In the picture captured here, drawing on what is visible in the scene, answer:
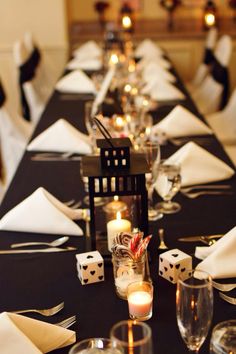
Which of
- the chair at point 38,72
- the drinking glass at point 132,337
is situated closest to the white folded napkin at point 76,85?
the chair at point 38,72

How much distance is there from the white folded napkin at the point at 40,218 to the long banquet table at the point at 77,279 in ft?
0.07

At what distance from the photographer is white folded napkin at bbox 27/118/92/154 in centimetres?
250

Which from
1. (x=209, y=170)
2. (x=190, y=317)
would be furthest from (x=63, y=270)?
(x=209, y=170)

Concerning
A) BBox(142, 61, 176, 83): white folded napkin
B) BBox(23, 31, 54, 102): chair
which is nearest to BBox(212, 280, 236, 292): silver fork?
BBox(142, 61, 176, 83): white folded napkin

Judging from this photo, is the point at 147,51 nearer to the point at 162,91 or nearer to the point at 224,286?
the point at 162,91

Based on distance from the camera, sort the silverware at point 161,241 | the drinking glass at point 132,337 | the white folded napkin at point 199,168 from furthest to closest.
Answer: the white folded napkin at point 199,168
the silverware at point 161,241
the drinking glass at point 132,337

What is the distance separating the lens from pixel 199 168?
83.6 inches

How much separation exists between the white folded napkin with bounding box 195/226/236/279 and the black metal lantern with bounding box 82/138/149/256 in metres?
0.19

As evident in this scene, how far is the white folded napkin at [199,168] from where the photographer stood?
2086 millimetres

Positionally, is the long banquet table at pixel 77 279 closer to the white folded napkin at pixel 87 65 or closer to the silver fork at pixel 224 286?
the silver fork at pixel 224 286

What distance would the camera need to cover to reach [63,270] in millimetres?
1522

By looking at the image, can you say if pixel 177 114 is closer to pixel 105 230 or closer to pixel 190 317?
pixel 105 230

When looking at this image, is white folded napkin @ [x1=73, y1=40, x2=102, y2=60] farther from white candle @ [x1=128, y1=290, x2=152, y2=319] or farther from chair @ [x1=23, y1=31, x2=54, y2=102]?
white candle @ [x1=128, y1=290, x2=152, y2=319]

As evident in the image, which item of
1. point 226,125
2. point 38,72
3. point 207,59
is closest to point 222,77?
point 226,125
